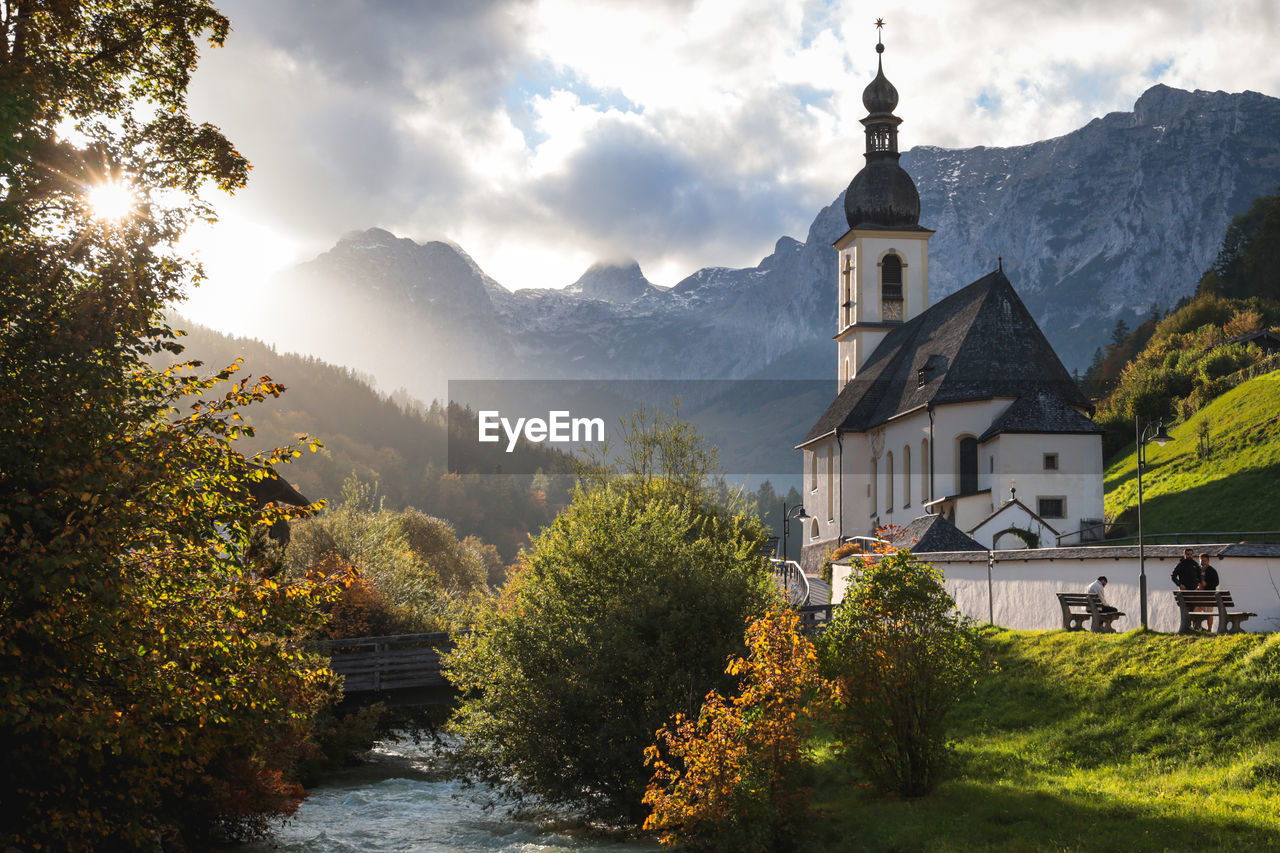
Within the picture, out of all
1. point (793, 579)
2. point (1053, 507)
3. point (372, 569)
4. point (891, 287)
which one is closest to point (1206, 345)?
point (891, 287)

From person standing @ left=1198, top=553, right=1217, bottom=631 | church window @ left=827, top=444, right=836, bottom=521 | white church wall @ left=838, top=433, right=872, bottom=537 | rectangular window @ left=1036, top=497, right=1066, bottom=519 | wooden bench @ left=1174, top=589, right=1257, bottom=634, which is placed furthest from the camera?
church window @ left=827, top=444, right=836, bottom=521

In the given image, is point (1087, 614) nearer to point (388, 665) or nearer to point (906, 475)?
point (388, 665)

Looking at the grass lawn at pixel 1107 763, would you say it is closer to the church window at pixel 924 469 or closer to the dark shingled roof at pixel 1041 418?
the dark shingled roof at pixel 1041 418

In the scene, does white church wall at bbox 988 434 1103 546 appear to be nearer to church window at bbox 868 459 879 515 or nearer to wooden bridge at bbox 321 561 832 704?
church window at bbox 868 459 879 515

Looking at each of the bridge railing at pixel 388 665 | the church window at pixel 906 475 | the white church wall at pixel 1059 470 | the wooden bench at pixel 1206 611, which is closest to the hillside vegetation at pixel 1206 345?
the white church wall at pixel 1059 470

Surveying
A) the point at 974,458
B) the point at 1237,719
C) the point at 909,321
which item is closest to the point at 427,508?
the point at 909,321

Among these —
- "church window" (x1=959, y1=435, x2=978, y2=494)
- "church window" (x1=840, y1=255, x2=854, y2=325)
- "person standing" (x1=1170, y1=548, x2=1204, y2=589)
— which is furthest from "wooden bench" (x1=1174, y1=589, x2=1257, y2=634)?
"church window" (x1=840, y1=255, x2=854, y2=325)

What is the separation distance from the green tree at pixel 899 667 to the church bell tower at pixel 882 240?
175ft

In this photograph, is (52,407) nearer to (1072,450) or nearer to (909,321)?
(1072,450)

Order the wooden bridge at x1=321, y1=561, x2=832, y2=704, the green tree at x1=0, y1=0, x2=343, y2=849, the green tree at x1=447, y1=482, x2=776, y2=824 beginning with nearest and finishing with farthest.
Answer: the green tree at x1=0, y1=0, x2=343, y2=849 < the green tree at x1=447, y1=482, x2=776, y2=824 < the wooden bridge at x1=321, y1=561, x2=832, y2=704

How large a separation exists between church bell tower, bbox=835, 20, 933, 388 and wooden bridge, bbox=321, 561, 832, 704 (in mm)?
40534

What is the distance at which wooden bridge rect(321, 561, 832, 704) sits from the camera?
1207 inches

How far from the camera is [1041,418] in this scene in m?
45.3

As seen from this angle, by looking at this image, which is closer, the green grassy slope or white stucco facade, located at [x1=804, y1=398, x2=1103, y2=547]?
the green grassy slope
